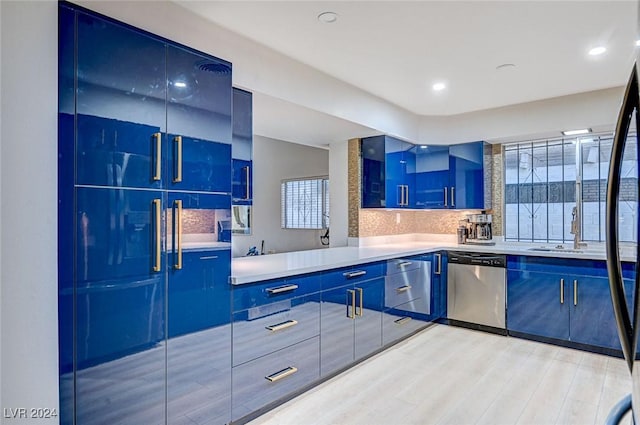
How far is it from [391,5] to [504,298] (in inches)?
120

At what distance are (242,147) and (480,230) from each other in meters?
3.13

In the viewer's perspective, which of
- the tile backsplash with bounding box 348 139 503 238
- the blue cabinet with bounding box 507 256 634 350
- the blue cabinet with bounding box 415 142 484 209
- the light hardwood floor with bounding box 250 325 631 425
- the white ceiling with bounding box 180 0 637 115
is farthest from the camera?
the blue cabinet with bounding box 415 142 484 209

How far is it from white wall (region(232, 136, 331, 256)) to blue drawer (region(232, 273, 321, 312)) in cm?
337

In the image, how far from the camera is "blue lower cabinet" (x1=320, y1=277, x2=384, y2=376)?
2.77 metres

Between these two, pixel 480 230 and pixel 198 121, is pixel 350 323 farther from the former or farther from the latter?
pixel 480 230

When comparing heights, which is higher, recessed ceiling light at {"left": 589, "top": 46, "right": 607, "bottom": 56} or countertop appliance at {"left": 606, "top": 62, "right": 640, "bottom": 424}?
recessed ceiling light at {"left": 589, "top": 46, "right": 607, "bottom": 56}

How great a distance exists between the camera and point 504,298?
12.6ft

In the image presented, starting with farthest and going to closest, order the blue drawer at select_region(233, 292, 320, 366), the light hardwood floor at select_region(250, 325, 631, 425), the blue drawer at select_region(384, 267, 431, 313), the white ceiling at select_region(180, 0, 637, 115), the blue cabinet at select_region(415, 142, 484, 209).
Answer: the blue cabinet at select_region(415, 142, 484, 209) → the blue drawer at select_region(384, 267, 431, 313) → the light hardwood floor at select_region(250, 325, 631, 425) → the blue drawer at select_region(233, 292, 320, 366) → the white ceiling at select_region(180, 0, 637, 115)

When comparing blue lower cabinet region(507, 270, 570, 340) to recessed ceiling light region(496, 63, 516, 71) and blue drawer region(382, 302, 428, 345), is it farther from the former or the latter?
recessed ceiling light region(496, 63, 516, 71)

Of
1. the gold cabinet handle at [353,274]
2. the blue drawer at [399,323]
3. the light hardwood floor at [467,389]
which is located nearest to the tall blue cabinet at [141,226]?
the light hardwood floor at [467,389]

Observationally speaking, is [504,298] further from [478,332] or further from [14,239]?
[14,239]

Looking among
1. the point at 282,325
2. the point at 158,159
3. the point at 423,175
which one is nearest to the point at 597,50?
the point at 423,175

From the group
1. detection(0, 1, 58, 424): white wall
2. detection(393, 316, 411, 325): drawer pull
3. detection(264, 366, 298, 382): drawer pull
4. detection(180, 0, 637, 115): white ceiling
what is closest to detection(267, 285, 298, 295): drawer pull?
detection(264, 366, 298, 382): drawer pull

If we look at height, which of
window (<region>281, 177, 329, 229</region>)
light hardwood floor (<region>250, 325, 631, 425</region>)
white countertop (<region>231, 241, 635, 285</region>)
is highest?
window (<region>281, 177, 329, 229</region>)
